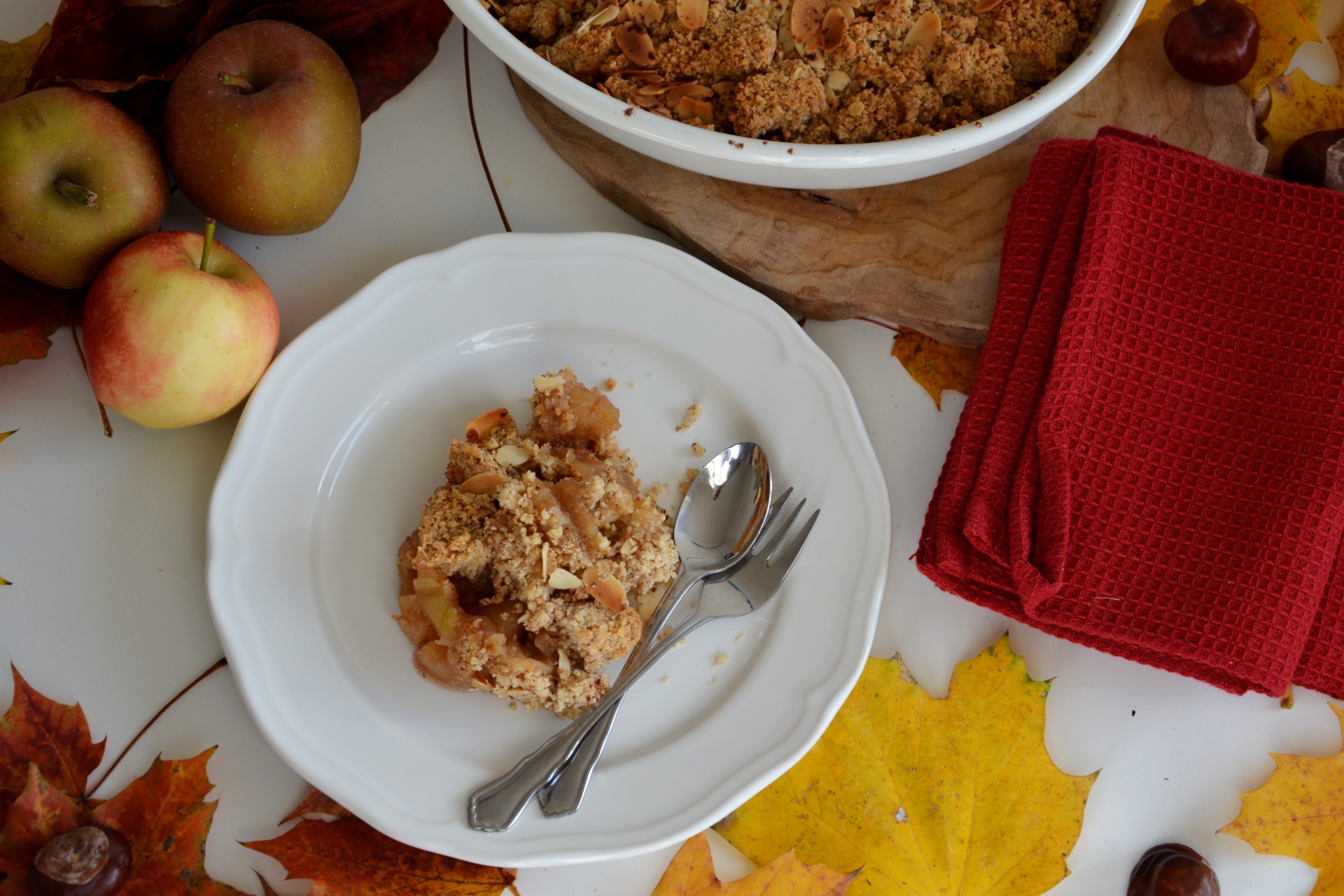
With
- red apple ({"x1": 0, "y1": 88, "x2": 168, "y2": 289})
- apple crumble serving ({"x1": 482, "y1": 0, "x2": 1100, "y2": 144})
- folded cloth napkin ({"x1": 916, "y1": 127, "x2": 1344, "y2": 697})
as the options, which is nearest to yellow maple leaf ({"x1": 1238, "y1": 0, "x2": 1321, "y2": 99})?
folded cloth napkin ({"x1": 916, "y1": 127, "x2": 1344, "y2": 697})

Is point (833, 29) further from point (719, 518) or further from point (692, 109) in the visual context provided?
point (719, 518)

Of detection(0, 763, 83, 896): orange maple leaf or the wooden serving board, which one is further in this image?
the wooden serving board

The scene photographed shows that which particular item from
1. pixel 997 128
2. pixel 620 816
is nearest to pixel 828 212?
pixel 997 128

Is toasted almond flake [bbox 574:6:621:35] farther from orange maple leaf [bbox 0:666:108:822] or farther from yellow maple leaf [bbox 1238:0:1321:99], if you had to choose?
orange maple leaf [bbox 0:666:108:822]

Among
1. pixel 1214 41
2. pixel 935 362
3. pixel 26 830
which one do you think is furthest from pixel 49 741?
pixel 1214 41

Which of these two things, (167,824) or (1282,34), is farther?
(1282,34)

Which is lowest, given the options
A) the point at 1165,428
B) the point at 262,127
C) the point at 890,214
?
the point at 1165,428

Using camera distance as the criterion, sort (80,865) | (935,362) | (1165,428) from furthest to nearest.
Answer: (935,362) < (1165,428) < (80,865)
